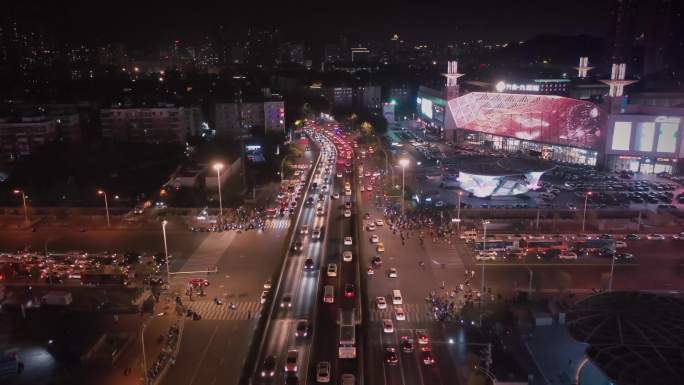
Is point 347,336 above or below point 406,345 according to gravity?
above

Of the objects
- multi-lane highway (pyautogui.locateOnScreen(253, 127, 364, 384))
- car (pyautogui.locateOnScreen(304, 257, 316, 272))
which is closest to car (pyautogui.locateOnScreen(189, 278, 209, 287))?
multi-lane highway (pyautogui.locateOnScreen(253, 127, 364, 384))

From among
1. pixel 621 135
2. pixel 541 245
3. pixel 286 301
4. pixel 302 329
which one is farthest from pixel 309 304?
pixel 621 135

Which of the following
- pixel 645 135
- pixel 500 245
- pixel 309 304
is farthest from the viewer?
pixel 645 135

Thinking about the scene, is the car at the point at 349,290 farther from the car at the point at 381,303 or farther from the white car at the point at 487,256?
the white car at the point at 487,256

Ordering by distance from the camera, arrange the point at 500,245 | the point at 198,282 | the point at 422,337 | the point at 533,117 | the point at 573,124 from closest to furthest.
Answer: the point at 422,337 < the point at 198,282 < the point at 500,245 < the point at 573,124 < the point at 533,117

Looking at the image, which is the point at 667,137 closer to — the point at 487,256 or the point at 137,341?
the point at 487,256

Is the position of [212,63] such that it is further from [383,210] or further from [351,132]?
[383,210]

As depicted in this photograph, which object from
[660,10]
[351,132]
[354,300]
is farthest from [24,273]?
[660,10]
